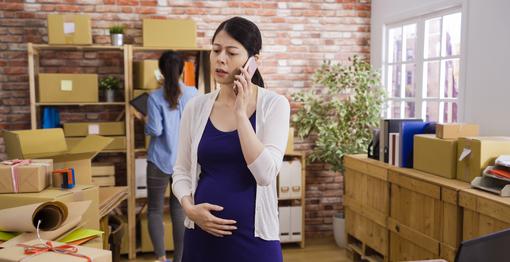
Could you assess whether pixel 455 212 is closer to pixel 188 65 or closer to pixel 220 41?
pixel 220 41

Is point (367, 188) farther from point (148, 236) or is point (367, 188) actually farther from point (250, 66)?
point (250, 66)

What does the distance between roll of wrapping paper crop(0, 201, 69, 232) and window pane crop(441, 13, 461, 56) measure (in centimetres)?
320

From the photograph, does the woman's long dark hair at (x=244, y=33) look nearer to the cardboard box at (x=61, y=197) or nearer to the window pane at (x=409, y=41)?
the cardboard box at (x=61, y=197)

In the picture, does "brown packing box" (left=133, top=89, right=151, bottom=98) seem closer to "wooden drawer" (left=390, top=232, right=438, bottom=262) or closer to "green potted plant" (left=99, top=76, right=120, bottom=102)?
"green potted plant" (left=99, top=76, right=120, bottom=102)

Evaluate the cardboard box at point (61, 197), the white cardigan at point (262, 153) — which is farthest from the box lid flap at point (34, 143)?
the white cardigan at point (262, 153)

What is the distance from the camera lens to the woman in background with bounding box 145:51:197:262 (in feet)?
13.3

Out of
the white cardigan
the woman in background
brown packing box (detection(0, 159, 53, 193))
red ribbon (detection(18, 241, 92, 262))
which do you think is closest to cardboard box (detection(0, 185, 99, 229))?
brown packing box (detection(0, 159, 53, 193))

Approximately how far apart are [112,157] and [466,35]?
324cm

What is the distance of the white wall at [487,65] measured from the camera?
3426 millimetres

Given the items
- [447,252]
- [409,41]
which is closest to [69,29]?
[409,41]

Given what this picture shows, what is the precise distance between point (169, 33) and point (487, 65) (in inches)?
102

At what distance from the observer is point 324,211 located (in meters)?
5.43

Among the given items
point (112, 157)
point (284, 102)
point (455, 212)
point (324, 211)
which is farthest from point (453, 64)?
point (112, 157)

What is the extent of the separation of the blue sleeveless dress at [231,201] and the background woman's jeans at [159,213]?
240cm
